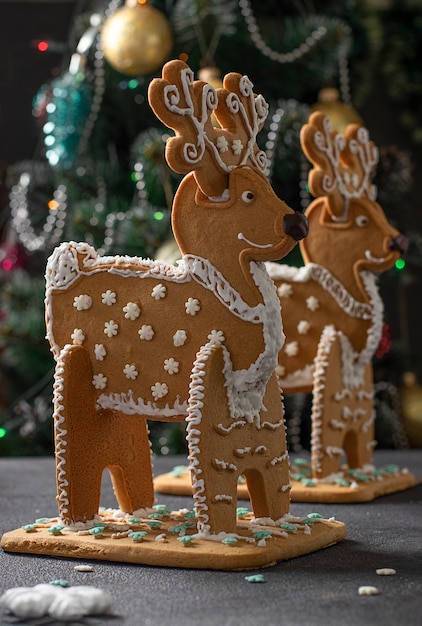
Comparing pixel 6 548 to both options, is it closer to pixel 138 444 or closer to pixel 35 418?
pixel 138 444

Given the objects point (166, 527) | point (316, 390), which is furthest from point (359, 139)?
point (166, 527)

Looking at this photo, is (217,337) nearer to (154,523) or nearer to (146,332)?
(146,332)


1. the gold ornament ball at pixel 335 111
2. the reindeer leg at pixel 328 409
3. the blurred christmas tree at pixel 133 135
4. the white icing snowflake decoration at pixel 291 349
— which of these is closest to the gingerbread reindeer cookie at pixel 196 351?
the reindeer leg at pixel 328 409

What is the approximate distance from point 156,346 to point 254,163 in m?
0.39

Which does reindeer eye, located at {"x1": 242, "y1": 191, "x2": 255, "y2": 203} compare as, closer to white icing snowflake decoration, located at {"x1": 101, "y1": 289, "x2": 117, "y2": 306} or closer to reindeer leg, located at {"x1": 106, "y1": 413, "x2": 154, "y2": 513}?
white icing snowflake decoration, located at {"x1": 101, "y1": 289, "x2": 117, "y2": 306}

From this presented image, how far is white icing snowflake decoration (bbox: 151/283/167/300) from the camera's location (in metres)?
1.89

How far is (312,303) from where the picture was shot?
259 cm

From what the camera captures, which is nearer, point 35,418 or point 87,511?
point 87,511

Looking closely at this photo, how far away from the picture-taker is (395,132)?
4152 mm

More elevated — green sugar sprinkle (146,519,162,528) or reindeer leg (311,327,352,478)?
reindeer leg (311,327,352,478)

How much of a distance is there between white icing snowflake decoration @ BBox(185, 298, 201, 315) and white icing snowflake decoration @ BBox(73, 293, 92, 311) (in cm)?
21

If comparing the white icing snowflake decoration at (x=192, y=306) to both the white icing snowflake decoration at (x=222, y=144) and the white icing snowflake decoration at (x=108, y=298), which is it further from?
the white icing snowflake decoration at (x=222, y=144)

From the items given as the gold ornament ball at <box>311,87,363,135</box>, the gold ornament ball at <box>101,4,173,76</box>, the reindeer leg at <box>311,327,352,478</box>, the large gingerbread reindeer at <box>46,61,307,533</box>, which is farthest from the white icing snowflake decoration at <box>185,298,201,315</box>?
the gold ornament ball at <box>311,87,363,135</box>

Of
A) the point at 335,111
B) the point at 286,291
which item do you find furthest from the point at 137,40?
the point at 286,291
